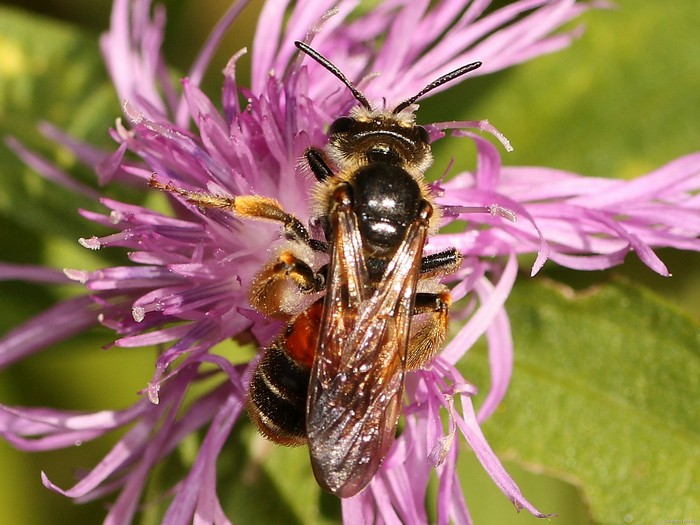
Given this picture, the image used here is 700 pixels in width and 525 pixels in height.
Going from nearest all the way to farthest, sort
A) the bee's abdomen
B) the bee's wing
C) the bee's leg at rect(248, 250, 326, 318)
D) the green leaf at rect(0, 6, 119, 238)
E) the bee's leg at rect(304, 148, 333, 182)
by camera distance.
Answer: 1. the bee's wing
2. the bee's abdomen
3. the bee's leg at rect(248, 250, 326, 318)
4. the bee's leg at rect(304, 148, 333, 182)
5. the green leaf at rect(0, 6, 119, 238)

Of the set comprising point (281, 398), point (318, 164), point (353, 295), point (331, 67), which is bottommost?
point (281, 398)

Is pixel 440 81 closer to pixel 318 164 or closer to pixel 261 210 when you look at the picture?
pixel 318 164

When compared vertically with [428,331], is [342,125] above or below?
above

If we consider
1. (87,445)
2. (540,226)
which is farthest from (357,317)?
(87,445)

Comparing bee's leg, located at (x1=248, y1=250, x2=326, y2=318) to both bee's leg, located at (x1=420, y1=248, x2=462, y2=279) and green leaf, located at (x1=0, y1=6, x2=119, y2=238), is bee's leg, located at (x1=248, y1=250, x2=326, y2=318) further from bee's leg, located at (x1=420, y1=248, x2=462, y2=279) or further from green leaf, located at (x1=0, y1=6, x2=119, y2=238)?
green leaf, located at (x1=0, y1=6, x2=119, y2=238)

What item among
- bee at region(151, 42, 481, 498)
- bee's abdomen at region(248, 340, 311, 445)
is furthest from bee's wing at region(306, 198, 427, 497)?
bee's abdomen at region(248, 340, 311, 445)

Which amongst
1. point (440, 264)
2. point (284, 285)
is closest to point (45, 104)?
point (284, 285)

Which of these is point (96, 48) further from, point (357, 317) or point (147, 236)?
point (357, 317)

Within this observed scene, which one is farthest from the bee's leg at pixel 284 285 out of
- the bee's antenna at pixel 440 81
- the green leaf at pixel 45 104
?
the green leaf at pixel 45 104
